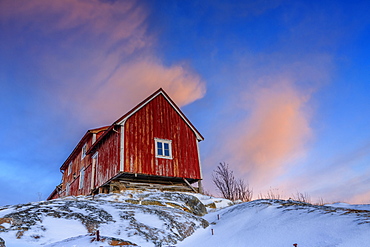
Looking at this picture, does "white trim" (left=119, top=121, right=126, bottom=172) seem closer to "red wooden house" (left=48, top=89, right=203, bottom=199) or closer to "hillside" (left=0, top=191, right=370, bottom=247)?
"red wooden house" (left=48, top=89, right=203, bottom=199)

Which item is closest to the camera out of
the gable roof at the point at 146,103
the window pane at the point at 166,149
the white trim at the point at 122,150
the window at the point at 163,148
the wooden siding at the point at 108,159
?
the white trim at the point at 122,150

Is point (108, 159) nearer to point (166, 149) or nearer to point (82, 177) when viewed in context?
point (166, 149)

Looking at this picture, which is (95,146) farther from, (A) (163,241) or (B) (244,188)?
(A) (163,241)

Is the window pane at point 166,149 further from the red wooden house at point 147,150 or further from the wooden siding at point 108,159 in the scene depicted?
the wooden siding at point 108,159

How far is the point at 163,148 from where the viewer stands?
57.0 ft

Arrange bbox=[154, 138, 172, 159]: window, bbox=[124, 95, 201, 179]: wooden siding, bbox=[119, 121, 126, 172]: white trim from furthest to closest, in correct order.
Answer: bbox=[154, 138, 172, 159]: window, bbox=[124, 95, 201, 179]: wooden siding, bbox=[119, 121, 126, 172]: white trim

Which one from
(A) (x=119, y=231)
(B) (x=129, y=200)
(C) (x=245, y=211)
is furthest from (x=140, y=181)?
(A) (x=119, y=231)

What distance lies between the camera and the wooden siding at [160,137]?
52.7 ft

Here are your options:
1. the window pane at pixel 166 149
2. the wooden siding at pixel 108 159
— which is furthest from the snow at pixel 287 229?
the window pane at pixel 166 149

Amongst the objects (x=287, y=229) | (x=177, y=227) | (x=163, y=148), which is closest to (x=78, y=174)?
(x=163, y=148)

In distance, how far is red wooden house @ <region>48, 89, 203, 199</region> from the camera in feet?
52.3

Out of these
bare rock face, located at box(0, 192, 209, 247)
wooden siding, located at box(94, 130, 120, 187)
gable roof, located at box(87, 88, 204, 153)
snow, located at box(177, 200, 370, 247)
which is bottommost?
snow, located at box(177, 200, 370, 247)

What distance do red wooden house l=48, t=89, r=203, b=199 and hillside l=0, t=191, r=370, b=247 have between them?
9.59 metres

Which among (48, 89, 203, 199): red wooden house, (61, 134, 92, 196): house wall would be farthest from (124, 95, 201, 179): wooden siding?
(61, 134, 92, 196): house wall
